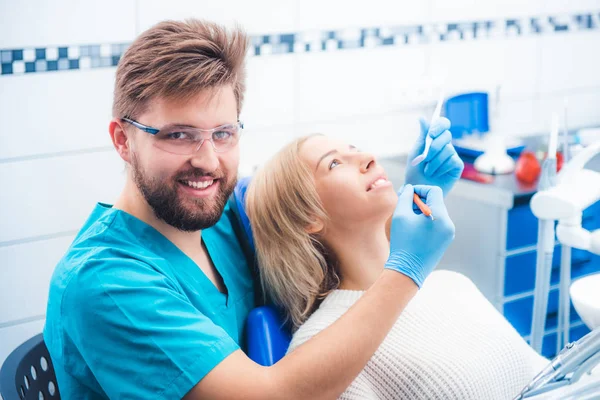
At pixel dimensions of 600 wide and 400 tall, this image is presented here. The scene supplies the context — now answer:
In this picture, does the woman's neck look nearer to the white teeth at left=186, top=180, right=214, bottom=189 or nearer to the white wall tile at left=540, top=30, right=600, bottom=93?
the white teeth at left=186, top=180, right=214, bottom=189

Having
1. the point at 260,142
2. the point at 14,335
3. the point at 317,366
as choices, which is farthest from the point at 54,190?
the point at 317,366

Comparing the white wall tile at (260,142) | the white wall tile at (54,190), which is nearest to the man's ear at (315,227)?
the white wall tile at (54,190)

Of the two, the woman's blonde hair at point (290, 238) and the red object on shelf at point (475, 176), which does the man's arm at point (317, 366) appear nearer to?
the woman's blonde hair at point (290, 238)

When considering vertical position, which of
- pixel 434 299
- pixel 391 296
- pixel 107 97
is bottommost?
pixel 434 299

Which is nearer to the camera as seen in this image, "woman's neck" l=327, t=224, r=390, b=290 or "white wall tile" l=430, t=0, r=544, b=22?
"woman's neck" l=327, t=224, r=390, b=290

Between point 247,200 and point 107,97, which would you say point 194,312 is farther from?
point 107,97

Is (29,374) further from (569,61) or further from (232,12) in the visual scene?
(569,61)

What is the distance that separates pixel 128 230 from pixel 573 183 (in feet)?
3.99

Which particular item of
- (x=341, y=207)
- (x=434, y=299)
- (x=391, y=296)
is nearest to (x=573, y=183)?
(x=434, y=299)

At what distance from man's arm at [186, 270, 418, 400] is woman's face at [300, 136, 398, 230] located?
347 millimetres

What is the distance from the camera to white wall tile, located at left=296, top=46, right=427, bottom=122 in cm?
269

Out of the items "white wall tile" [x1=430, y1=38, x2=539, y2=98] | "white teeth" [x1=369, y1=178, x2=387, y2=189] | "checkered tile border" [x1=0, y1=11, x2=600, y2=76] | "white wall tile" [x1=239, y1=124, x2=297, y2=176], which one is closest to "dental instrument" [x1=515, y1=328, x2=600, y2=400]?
"white teeth" [x1=369, y1=178, x2=387, y2=189]

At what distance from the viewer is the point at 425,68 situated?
2.95m

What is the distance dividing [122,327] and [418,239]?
564mm
